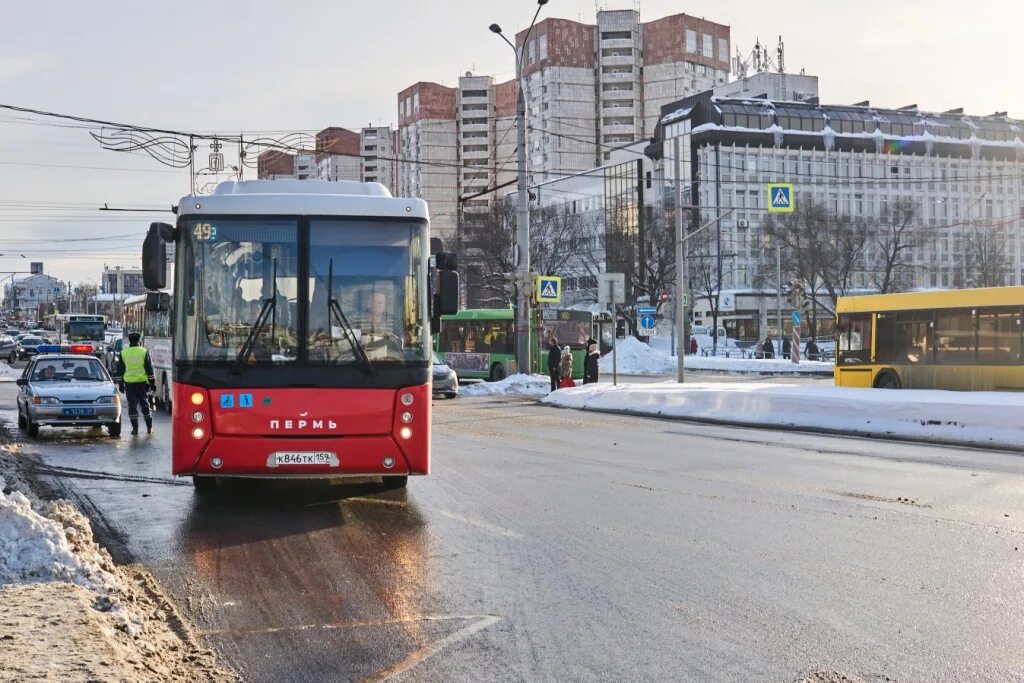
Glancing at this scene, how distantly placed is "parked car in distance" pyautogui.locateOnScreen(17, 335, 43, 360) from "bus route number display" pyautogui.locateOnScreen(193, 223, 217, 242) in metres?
68.8

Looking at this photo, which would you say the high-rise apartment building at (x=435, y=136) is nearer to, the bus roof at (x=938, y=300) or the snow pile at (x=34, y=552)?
the bus roof at (x=938, y=300)

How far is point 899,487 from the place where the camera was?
12414 mm

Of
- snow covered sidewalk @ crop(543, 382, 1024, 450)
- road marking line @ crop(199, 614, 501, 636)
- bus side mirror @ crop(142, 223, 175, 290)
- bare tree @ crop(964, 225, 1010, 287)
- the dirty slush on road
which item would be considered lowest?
snow covered sidewalk @ crop(543, 382, 1024, 450)

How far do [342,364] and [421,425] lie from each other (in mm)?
936

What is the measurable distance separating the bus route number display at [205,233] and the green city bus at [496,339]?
3124cm

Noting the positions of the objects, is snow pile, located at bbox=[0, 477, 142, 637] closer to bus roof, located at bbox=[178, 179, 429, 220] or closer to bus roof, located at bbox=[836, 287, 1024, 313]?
bus roof, located at bbox=[178, 179, 429, 220]

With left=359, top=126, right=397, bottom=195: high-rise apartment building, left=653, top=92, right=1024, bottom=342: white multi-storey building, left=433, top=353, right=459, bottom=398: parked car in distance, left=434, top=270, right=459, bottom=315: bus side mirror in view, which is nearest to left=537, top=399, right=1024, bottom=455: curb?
left=433, top=353, right=459, bottom=398: parked car in distance

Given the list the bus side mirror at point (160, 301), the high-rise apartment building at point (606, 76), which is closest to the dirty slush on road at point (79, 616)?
the bus side mirror at point (160, 301)

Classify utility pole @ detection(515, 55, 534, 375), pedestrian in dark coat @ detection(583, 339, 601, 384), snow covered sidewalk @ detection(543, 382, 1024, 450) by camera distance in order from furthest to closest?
pedestrian in dark coat @ detection(583, 339, 601, 384) → utility pole @ detection(515, 55, 534, 375) → snow covered sidewalk @ detection(543, 382, 1024, 450)

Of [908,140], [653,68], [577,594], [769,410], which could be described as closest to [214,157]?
[769,410]

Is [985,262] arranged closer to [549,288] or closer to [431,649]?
[549,288]

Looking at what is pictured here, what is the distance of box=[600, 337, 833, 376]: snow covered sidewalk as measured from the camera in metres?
51.8

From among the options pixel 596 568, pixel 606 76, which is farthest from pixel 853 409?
pixel 606 76

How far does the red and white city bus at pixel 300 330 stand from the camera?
10.5 metres
